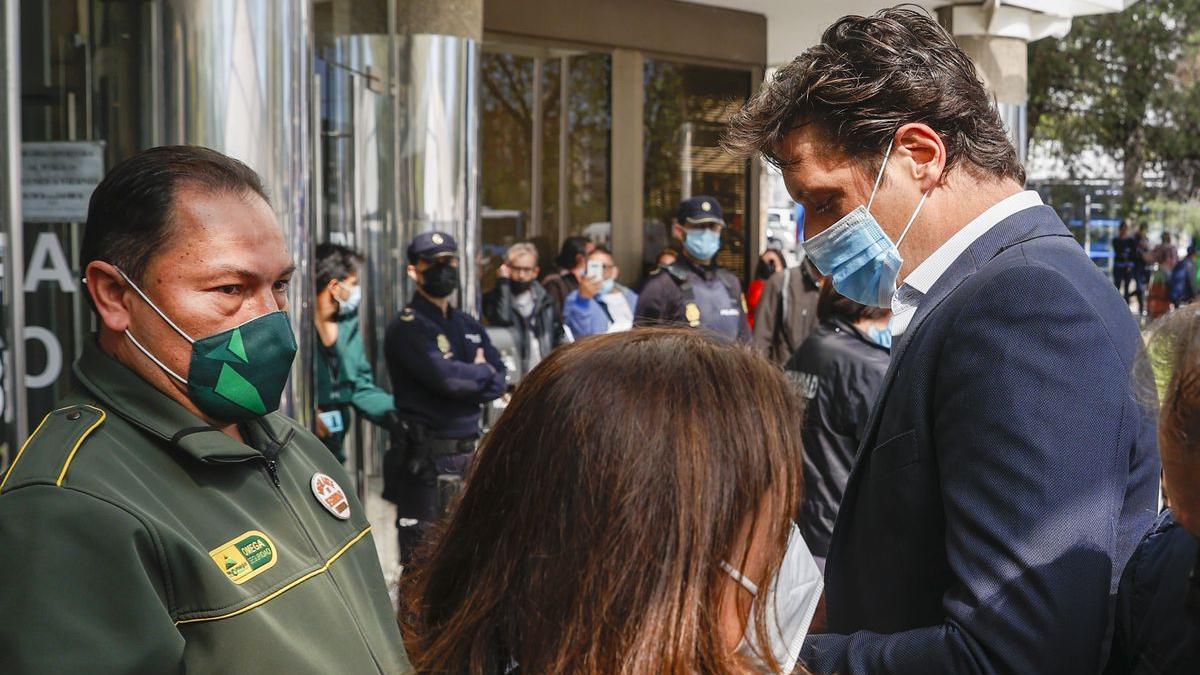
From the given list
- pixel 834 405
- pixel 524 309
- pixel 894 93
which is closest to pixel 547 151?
pixel 524 309

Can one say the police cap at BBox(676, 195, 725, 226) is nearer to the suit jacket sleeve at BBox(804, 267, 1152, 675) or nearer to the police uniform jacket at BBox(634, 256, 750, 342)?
the police uniform jacket at BBox(634, 256, 750, 342)

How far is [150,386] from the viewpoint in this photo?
2.08 meters

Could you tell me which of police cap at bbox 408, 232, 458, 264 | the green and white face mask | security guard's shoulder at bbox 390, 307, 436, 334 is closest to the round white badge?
the green and white face mask

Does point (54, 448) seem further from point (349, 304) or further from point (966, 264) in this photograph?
point (349, 304)

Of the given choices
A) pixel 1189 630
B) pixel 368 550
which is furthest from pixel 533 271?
pixel 1189 630

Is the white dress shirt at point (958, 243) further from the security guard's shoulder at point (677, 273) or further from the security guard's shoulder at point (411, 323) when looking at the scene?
the security guard's shoulder at point (677, 273)

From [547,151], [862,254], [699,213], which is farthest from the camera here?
[547,151]

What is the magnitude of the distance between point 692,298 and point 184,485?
684 cm

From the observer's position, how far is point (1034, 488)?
1769mm

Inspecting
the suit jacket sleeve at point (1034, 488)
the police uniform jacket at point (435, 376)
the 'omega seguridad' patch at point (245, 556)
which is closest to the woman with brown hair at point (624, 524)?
the suit jacket sleeve at point (1034, 488)

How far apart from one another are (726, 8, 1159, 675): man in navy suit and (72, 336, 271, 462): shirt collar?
0.98m

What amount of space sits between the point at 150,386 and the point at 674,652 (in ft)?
3.79

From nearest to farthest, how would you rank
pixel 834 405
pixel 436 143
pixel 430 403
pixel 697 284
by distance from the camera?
pixel 834 405
pixel 430 403
pixel 436 143
pixel 697 284

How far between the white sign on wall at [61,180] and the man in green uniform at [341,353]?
6.70 ft
